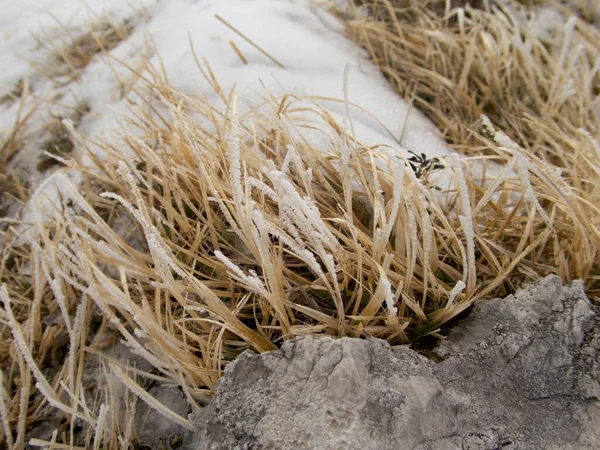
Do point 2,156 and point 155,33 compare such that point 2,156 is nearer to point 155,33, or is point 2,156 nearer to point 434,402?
point 155,33

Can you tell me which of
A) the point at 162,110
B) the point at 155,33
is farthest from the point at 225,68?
the point at 155,33

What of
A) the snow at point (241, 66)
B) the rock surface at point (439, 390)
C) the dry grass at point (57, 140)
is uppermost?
the snow at point (241, 66)

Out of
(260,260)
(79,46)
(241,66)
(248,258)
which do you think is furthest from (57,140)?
(260,260)

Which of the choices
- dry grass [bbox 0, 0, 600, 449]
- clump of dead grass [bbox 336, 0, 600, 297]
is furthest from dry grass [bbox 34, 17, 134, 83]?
clump of dead grass [bbox 336, 0, 600, 297]

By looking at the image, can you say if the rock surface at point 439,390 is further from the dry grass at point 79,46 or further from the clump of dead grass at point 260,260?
the dry grass at point 79,46

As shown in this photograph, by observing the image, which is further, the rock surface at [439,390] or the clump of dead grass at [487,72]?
the clump of dead grass at [487,72]

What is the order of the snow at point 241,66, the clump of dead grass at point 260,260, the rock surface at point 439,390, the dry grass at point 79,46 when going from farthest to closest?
the dry grass at point 79,46, the snow at point 241,66, the clump of dead grass at point 260,260, the rock surface at point 439,390

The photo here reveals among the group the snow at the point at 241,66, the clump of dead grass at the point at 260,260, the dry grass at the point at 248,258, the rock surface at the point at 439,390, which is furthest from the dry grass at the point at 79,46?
the rock surface at the point at 439,390

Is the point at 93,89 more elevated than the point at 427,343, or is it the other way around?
the point at 93,89
